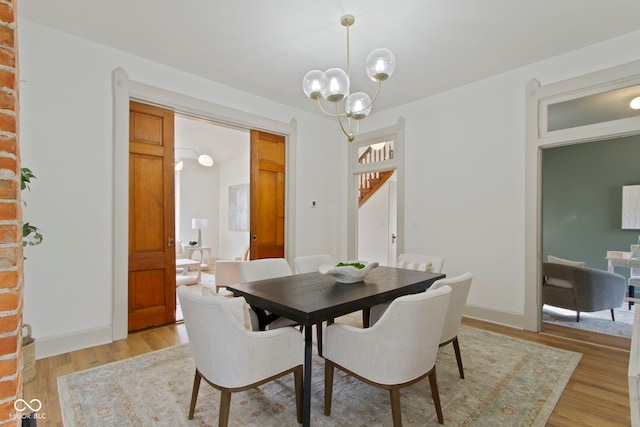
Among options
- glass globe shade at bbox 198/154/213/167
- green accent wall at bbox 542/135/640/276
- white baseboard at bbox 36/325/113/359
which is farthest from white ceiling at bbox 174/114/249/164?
green accent wall at bbox 542/135/640/276

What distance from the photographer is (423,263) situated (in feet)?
10.5

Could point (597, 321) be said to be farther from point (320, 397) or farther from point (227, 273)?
point (227, 273)

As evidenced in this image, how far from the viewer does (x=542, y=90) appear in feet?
10.8

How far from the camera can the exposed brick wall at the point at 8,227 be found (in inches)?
39.1

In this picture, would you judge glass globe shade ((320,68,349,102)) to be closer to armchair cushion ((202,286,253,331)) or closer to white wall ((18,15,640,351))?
armchair cushion ((202,286,253,331))

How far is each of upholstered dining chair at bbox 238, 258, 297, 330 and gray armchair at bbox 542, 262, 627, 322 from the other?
346 centimetres

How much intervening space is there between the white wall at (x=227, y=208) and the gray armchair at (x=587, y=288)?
572 cm

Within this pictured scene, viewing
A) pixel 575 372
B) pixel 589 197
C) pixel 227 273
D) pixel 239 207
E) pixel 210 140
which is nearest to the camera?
pixel 575 372

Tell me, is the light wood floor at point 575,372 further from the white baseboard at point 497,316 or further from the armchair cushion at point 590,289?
the armchair cushion at point 590,289

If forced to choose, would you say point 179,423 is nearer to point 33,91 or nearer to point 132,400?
point 132,400

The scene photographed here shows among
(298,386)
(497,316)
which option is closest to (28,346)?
(298,386)

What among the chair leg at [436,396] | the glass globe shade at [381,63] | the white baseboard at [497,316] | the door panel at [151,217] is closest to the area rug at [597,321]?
the white baseboard at [497,316]

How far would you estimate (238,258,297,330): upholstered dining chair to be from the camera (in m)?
2.32

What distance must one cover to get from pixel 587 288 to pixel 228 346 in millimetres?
4197
